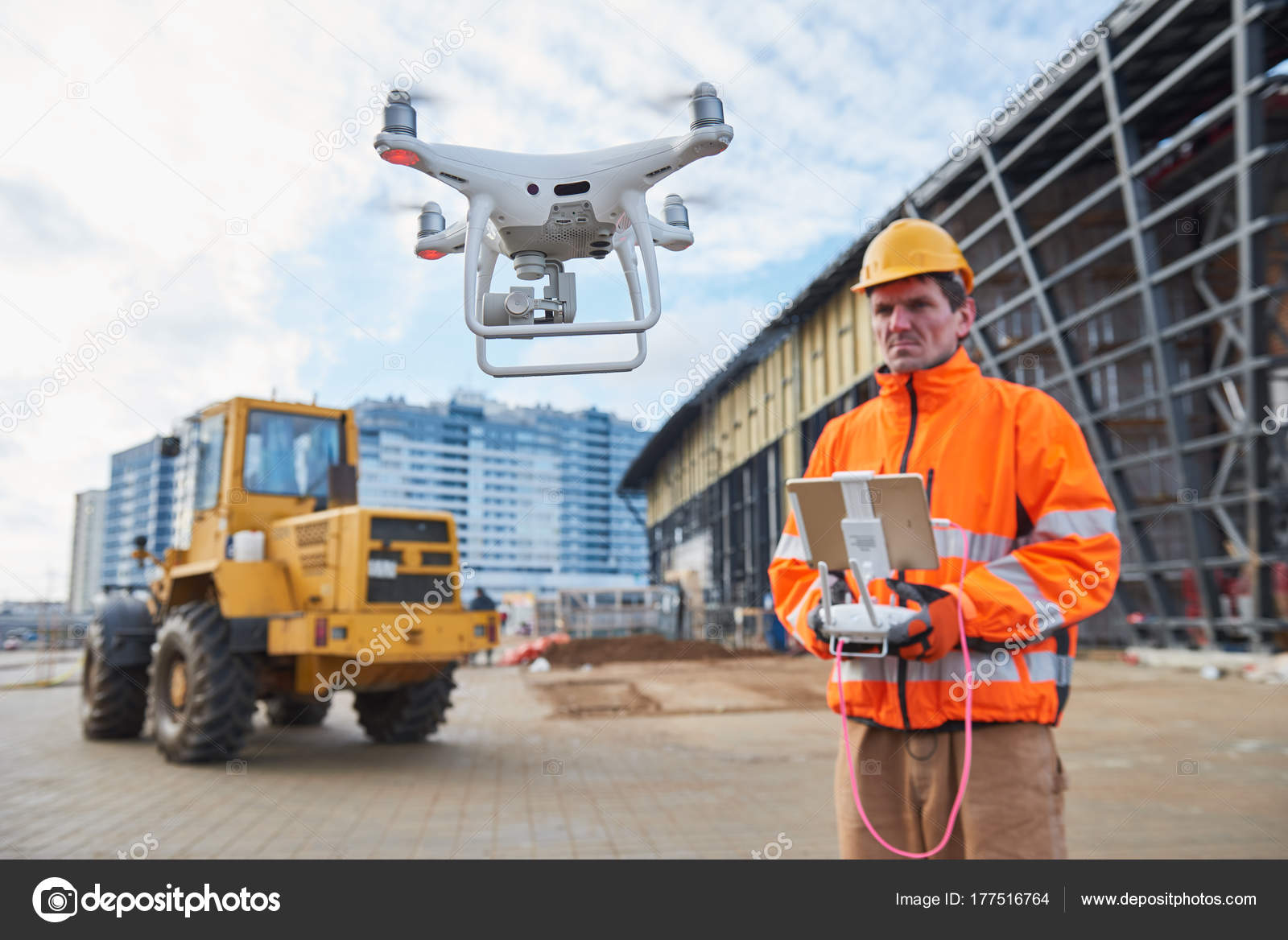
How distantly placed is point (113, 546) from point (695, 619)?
22.5 meters

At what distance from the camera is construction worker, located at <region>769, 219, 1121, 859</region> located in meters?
1.87

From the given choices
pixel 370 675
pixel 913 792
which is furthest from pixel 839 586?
pixel 370 675

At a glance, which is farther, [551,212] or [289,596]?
[289,596]

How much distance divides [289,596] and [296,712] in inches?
143

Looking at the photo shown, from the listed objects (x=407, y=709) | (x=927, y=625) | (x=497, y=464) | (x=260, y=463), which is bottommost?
(x=407, y=709)

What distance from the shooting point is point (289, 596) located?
7.98m

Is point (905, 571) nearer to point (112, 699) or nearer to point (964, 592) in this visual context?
point (964, 592)

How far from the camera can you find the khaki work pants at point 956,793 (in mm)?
1896

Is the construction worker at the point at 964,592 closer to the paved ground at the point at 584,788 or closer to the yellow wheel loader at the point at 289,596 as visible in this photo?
the paved ground at the point at 584,788

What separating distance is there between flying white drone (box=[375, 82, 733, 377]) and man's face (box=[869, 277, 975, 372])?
1.06 meters

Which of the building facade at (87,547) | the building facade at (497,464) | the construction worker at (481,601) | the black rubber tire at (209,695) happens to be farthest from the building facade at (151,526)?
the building facade at (497,464)

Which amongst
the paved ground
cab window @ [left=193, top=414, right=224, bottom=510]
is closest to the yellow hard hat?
the paved ground

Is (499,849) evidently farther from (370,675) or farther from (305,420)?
(305,420)

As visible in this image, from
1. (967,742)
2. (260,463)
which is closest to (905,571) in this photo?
(967,742)
